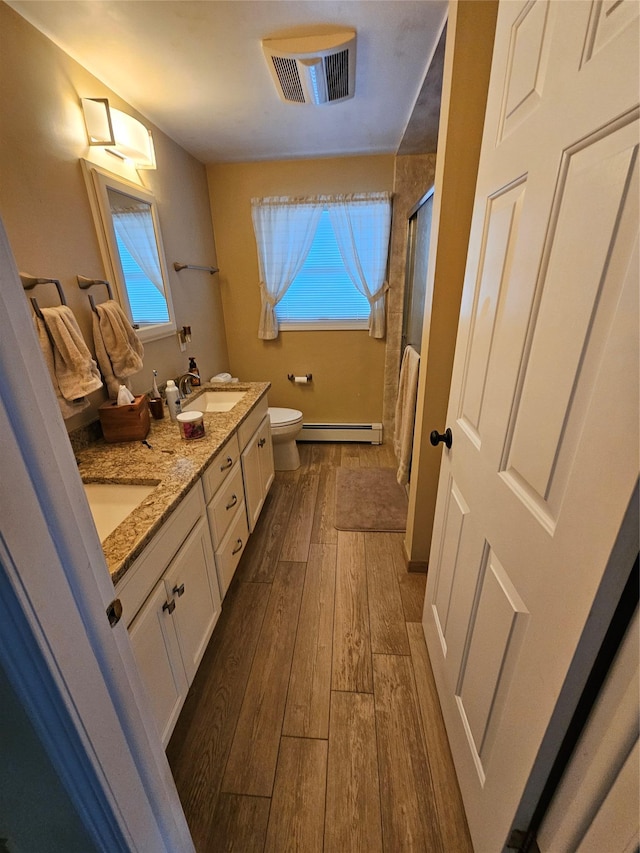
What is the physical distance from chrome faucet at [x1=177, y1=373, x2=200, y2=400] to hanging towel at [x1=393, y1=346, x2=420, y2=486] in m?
1.36

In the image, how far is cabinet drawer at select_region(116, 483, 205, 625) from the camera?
85 cm

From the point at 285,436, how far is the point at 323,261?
1.52 meters

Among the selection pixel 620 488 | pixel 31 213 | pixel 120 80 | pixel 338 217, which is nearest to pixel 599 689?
pixel 620 488

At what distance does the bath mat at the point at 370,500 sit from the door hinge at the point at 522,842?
1.47 m

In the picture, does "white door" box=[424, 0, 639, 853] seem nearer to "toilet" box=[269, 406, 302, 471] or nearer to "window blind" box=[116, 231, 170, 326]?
"window blind" box=[116, 231, 170, 326]

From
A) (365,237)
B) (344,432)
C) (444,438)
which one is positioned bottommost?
(344,432)

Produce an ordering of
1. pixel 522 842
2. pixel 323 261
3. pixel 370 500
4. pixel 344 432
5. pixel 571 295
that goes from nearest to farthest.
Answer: pixel 571 295, pixel 522 842, pixel 370 500, pixel 323 261, pixel 344 432

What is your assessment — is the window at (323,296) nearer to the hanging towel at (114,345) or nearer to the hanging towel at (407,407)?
the hanging towel at (407,407)

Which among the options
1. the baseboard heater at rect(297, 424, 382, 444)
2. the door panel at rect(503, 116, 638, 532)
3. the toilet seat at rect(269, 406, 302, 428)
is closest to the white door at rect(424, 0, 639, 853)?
the door panel at rect(503, 116, 638, 532)

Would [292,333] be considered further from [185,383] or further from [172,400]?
[172,400]

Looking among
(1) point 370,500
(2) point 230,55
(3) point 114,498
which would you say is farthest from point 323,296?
(3) point 114,498

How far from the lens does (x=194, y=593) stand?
1230 millimetres

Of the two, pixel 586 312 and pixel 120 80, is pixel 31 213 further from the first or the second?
pixel 586 312

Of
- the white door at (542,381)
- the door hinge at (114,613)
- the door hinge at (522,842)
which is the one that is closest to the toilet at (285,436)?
the white door at (542,381)
